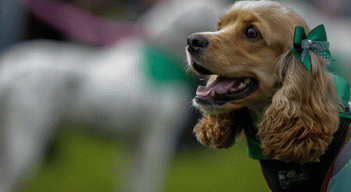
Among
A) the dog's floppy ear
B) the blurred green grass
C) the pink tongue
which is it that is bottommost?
the blurred green grass

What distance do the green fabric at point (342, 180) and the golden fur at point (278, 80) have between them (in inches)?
4.4

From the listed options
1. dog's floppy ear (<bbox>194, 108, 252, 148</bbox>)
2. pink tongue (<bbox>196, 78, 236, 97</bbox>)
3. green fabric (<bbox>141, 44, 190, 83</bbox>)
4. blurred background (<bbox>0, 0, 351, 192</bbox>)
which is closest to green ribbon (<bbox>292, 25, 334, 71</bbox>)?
pink tongue (<bbox>196, 78, 236, 97</bbox>)

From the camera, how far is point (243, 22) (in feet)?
4.79

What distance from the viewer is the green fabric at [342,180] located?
1.32 meters

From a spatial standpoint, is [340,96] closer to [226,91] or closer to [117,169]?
[226,91]

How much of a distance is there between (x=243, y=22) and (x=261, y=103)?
0.36m

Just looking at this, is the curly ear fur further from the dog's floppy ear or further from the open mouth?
the dog's floppy ear

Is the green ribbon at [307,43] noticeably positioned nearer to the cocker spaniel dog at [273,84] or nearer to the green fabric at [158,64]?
the cocker spaniel dog at [273,84]

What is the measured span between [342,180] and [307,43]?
0.54m

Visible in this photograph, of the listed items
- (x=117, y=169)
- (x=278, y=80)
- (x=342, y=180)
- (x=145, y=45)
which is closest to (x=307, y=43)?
(x=278, y=80)

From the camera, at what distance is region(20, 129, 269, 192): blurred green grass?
2916 millimetres

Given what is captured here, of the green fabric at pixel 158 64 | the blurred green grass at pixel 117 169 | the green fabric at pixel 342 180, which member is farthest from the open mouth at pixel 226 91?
the blurred green grass at pixel 117 169

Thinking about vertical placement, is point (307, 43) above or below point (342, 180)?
above

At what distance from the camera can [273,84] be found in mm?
1477
